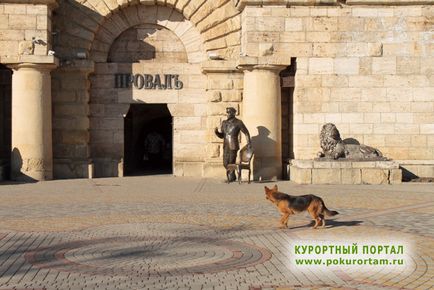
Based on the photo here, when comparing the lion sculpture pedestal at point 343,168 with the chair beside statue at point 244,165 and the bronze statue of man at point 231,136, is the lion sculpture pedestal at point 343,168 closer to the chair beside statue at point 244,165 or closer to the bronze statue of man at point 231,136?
the chair beside statue at point 244,165

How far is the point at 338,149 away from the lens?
57.2ft

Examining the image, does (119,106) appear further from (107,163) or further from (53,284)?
(53,284)

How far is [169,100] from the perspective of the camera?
2047 centimetres

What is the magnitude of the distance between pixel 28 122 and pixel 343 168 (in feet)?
28.9

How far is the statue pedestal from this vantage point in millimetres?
17203

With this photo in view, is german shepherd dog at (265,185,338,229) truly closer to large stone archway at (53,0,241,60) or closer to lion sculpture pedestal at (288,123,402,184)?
lion sculpture pedestal at (288,123,402,184)

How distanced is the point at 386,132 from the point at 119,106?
8208 mm

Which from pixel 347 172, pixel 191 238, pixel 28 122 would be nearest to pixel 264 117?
pixel 347 172

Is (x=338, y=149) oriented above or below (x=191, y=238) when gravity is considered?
above

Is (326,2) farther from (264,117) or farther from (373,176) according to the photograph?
(373,176)

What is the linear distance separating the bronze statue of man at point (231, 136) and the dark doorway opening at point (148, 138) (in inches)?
269

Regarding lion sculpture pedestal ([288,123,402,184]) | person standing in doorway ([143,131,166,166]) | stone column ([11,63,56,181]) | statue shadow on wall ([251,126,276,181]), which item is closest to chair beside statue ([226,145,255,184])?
statue shadow on wall ([251,126,276,181])

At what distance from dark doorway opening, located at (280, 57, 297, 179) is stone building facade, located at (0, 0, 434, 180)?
4 cm

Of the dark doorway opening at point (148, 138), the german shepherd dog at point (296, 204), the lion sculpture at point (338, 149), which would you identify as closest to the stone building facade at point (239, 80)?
the lion sculpture at point (338, 149)
